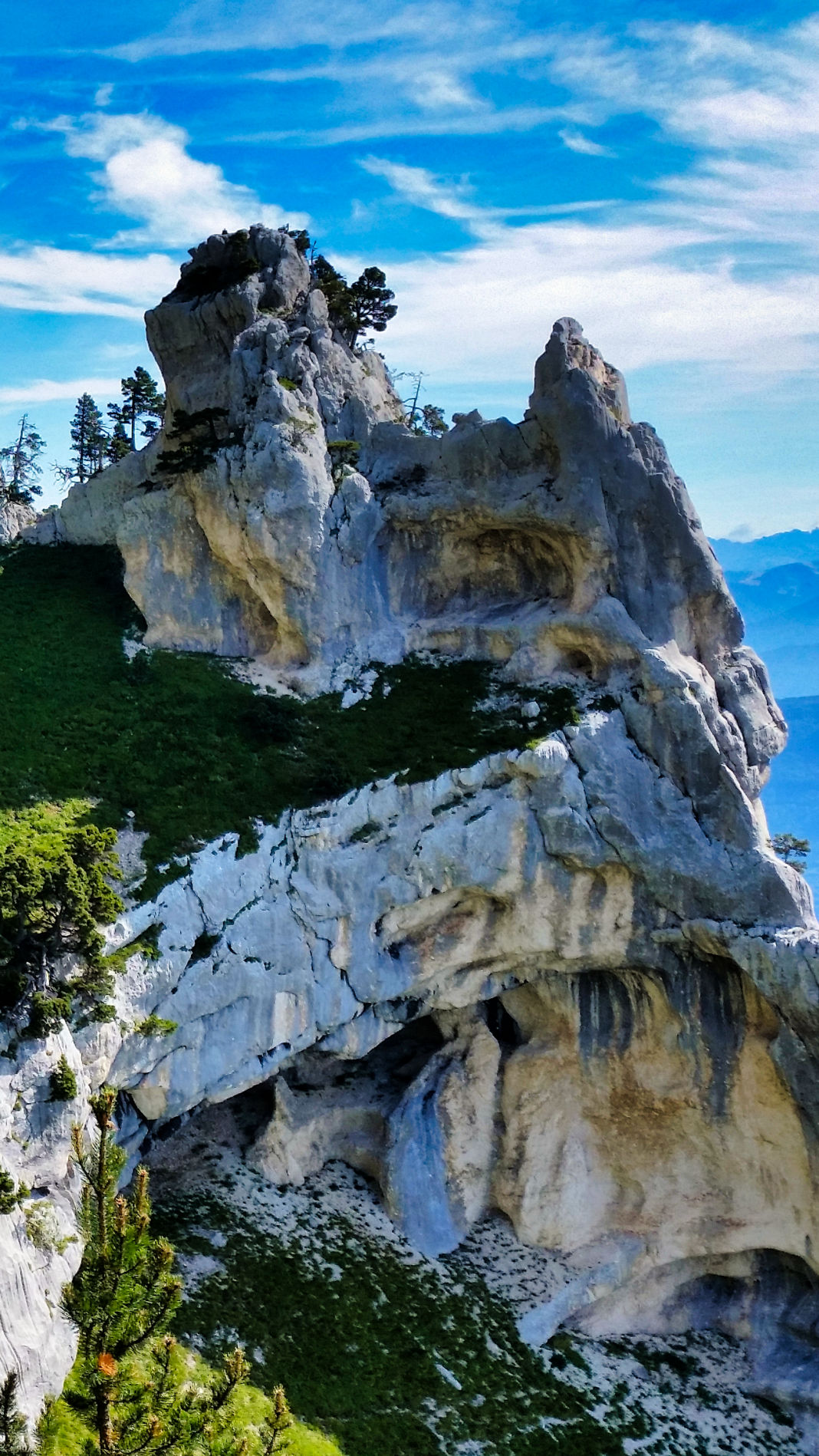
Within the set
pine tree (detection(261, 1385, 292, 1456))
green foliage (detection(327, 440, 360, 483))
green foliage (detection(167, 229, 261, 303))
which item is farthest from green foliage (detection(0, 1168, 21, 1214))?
green foliage (detection(167, 229, 261, 303))

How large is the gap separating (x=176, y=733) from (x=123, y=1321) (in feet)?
82.4

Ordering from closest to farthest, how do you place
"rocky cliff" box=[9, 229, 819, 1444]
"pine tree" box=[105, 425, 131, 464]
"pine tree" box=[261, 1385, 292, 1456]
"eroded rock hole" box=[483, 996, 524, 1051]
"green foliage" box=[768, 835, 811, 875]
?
"pine tree" box=[261, 1385, 292, 1456]
"rocky cliff" box=[9, 229, 819, 1444]
"eroded rock hole" box=[483, 996, 524, 1051]
"green foliage" box=[768, 835, 811, 875]
"pine tree" box=[105, 425, 131, 464]

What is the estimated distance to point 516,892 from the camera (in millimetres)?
39562

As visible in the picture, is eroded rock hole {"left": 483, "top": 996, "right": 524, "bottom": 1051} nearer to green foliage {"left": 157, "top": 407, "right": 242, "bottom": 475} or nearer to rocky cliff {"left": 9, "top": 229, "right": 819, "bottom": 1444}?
rocky cliff {"left": 9, "top": 229, "right": 819, "bottom": 1444}

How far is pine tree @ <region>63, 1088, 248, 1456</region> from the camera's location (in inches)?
658

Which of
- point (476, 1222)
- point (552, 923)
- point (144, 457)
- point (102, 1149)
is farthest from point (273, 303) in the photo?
point (102, 1149)

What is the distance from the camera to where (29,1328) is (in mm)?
23969

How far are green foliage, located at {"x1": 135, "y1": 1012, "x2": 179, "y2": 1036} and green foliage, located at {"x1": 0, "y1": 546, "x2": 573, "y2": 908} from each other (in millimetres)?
2061

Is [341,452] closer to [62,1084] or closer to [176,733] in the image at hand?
[176,733]

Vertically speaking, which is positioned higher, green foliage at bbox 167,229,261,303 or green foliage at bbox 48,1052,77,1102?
green foliage at bbox 167,229,261,303

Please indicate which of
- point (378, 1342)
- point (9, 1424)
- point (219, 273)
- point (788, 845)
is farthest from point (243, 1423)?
point (219, 273)

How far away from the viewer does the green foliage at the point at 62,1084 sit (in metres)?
27.7

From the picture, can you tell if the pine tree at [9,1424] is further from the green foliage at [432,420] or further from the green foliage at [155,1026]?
the green foliage at [432,420]

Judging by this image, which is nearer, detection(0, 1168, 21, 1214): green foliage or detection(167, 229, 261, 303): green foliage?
detection(0, 1168, 21, 1214): green foliage
